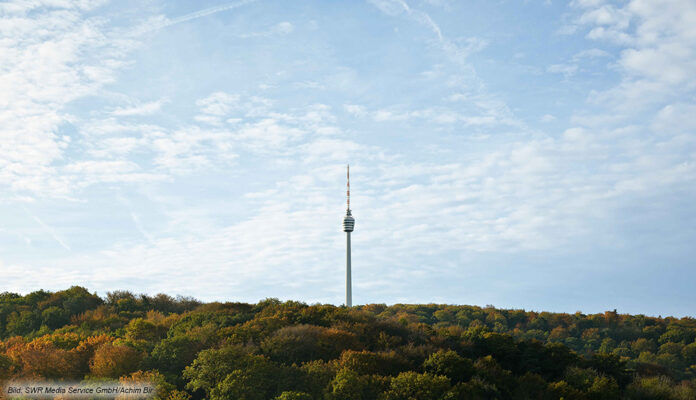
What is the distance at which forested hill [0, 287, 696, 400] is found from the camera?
A: 25078mm

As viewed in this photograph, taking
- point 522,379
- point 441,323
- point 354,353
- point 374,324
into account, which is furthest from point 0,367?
point 441,323

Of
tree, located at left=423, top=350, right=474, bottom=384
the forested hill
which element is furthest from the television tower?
tree, located at left=423, top=350, right=474, bottom=384

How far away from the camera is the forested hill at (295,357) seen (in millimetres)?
25078

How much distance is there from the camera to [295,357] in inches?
1124

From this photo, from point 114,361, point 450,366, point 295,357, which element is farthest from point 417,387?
point 114,361

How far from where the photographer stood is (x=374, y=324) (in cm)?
3556


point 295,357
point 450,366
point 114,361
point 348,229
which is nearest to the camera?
point 114,361

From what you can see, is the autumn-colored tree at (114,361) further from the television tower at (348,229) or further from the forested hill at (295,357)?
the television tower at (348,229)

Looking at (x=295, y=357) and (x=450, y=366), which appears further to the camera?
(x=295, y=357)

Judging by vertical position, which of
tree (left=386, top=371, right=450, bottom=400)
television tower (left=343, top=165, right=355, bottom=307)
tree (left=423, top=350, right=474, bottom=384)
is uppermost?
television tower (left=343, top=165, right=355, bottom=307)

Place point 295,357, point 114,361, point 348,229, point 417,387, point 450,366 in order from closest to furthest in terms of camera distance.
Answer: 1. point 417,387
2. point 114,361
3. point 450,366
4. point 295,357
5. point 348,229

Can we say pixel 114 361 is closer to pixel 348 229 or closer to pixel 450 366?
pixel 450 366

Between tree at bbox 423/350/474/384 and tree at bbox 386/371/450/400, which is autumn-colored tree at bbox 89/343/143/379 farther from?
tree at bbox 423/350/474/384

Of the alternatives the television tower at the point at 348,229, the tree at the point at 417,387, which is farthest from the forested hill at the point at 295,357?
the television tower at the point at 348,229
